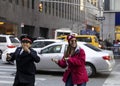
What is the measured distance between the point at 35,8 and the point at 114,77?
47365 mm

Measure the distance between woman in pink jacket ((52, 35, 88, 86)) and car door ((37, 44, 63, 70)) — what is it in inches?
313

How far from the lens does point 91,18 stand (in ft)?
426

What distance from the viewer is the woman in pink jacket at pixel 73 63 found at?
282 inches

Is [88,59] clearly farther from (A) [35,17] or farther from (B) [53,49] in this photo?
(A) [35,17]

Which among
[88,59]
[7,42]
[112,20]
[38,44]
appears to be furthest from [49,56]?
[112,20]

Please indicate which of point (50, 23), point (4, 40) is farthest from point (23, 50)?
point (50, 23)

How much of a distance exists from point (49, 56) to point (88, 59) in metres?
1.56

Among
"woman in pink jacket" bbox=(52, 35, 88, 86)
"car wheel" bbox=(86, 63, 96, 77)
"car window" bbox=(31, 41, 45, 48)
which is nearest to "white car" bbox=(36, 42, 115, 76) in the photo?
"car wheel" bbox=(86, 63, 96, 77)

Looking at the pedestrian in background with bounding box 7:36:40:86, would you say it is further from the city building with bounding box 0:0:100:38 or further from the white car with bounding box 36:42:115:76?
the city building with bounding box 0:0:100:38

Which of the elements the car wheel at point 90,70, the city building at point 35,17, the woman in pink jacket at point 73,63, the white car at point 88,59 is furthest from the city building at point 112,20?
the woman in pink jacket at point 73,63

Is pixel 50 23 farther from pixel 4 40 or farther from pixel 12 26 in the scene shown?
pixel 4 40

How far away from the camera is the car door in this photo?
15.4 metres

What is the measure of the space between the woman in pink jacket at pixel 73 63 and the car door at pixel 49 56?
26.1ft

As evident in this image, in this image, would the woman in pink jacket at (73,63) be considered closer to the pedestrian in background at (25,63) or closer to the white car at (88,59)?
the pedestrian in background at (25,63)
